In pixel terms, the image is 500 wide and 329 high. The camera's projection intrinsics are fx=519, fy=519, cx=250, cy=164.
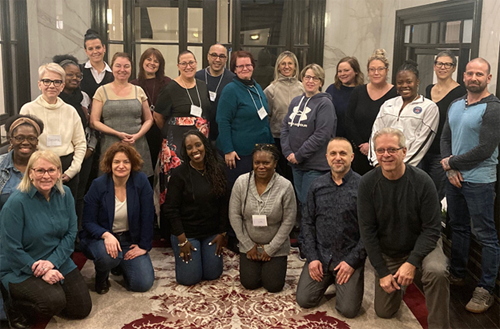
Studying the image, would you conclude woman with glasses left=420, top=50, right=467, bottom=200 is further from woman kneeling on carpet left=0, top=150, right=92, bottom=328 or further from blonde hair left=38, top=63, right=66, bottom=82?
blonde hair left=38, top=63, right=66, bottom=82

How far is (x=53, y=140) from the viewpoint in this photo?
3561 millimetres

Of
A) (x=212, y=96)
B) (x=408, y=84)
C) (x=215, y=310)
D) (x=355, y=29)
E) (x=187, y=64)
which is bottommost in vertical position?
(x=215, y=310)

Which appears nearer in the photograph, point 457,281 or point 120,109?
point 457,281

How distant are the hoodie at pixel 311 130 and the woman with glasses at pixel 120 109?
3.80 ft

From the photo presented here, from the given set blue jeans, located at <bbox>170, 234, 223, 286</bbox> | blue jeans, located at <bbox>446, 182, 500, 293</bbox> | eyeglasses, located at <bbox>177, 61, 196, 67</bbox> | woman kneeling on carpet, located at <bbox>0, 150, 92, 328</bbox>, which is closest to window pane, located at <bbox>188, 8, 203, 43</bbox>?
eyeglasses, located at <bbox>177, 61, 196, 67</bbox>

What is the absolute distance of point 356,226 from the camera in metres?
3.28

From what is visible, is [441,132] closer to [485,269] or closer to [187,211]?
[485,269]

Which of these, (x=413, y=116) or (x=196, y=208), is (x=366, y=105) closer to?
(x=413, y=116)

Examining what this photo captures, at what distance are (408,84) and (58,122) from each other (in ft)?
7.92

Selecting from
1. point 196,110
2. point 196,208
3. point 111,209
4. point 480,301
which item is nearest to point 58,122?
point 111,209

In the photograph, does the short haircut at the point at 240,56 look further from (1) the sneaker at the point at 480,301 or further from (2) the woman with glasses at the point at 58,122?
(1) the sneaker at the point at 480,301

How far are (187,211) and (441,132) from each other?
6.17 ft

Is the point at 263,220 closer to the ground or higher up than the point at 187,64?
closer to the ground

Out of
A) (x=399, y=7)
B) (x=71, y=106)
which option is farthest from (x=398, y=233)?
(x=399, y=7)
